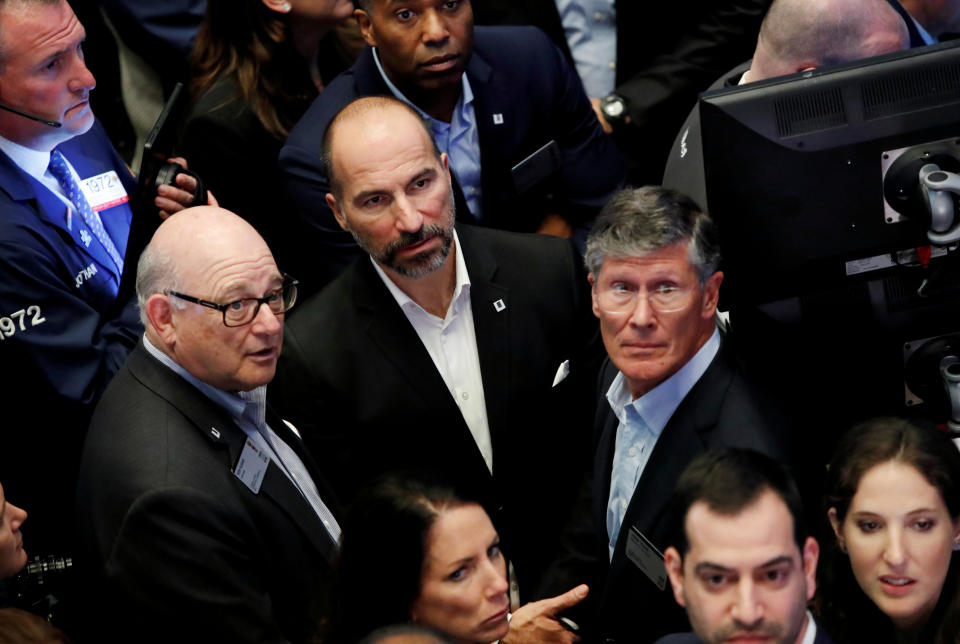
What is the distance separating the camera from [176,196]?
3350 millimetres

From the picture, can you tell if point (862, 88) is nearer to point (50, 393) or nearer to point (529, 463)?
point (529, 463)

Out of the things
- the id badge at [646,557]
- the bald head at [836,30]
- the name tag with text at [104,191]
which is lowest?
the id badge at [646,557]

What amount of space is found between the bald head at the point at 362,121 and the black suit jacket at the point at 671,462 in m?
0.94

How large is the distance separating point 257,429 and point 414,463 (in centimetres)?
41

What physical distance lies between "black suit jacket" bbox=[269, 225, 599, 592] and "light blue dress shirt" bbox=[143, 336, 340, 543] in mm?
136

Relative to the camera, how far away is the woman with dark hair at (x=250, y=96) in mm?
3715

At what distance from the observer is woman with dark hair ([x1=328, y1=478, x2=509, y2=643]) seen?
2.49m

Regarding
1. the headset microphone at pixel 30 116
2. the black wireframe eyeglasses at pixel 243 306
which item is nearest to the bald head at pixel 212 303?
the black wireframe eyeglasses at pixel 243 306

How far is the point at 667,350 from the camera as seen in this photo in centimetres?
273

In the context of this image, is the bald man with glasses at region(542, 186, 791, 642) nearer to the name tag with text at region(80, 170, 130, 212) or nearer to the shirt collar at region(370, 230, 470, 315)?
the shirt collar at region(370, 230, 470, 315)

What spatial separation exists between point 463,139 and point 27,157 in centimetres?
119

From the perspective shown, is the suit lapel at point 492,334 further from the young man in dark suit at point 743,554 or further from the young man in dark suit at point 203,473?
the young man in dark suit at point 743,554

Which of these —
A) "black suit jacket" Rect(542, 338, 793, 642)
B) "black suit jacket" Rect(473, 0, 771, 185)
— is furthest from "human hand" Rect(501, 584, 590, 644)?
"black suit jacket" Rect(473, 0, 771, 185)

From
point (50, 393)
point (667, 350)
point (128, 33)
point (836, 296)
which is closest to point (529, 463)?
point (667, 350)
